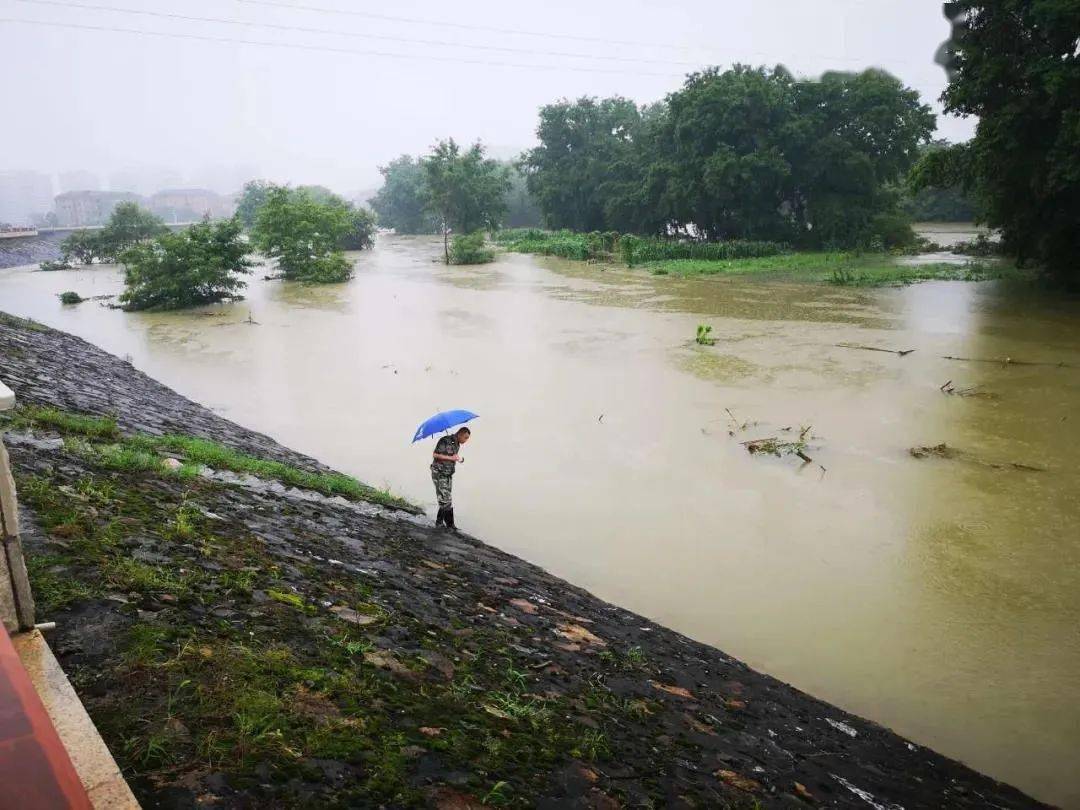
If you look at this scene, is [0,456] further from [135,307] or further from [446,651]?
[135,307]

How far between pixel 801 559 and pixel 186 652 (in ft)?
20.7

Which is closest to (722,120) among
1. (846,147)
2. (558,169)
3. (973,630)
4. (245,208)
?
(846,147)

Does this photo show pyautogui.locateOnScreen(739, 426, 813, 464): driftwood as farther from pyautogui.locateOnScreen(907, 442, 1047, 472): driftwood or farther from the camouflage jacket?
the camouflage jacket

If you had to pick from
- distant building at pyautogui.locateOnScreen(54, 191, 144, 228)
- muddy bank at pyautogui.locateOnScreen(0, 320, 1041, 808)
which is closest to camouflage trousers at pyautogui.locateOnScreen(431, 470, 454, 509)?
muddy bank at pyautogui.locateOnScreen(0, 320, 1041, 808)

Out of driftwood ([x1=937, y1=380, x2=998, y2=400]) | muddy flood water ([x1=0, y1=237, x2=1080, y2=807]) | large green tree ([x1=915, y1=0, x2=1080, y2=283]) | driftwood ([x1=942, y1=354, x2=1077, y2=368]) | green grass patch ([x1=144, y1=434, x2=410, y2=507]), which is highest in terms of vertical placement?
large green tree ([x1=915, y1=0, x2=1080, y2=283])

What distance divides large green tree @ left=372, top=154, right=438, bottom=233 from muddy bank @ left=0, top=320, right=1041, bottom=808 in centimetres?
8094

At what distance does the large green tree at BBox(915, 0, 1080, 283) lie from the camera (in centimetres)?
1795

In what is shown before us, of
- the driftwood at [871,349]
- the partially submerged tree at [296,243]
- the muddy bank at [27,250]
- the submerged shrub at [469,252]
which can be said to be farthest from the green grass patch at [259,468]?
the muddy bank at [27,250]

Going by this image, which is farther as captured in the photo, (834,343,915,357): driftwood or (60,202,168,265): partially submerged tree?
(60,202,168,265): partially submerged tree

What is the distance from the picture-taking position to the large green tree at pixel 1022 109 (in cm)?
1795

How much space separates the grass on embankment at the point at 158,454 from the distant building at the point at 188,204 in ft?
534

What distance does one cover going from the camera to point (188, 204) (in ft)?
527

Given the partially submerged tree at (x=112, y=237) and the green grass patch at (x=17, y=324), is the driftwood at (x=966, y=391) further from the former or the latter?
the partially submerged tree at (x=112, y=237)

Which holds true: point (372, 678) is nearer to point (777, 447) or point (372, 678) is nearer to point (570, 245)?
point (777, 447)
